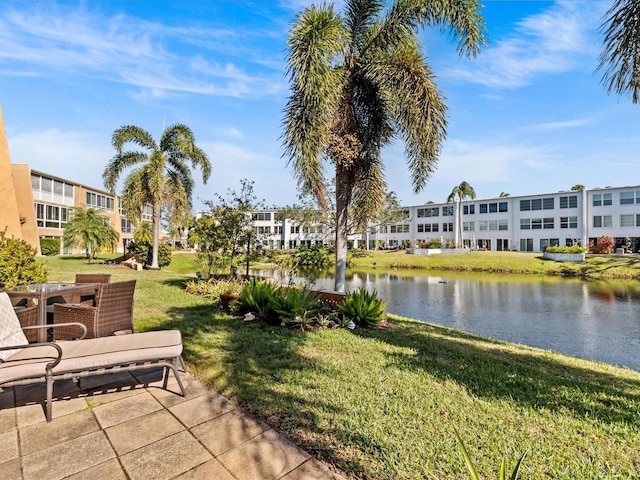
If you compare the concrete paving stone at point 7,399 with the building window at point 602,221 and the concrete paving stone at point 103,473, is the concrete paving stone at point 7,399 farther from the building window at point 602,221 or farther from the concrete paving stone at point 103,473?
the building window at point 602,221

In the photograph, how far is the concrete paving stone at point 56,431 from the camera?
2441 mm

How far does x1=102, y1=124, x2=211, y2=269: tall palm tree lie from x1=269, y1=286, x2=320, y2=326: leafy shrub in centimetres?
1449

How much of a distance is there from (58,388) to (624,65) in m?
7.68

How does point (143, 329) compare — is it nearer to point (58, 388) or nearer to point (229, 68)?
point (58, 388)

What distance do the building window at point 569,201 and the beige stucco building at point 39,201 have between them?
4672 centimetres

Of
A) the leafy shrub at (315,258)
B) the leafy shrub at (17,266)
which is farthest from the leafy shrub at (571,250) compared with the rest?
the leafy shrub at (17,266)

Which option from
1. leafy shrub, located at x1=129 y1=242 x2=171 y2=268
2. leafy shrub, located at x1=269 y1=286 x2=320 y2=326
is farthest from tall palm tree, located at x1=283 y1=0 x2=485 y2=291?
leafy shrub, located at x1=129 y1=242 x2=171 y2=268

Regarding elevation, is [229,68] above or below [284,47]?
above

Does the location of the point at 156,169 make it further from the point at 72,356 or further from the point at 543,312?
the point at 543,312

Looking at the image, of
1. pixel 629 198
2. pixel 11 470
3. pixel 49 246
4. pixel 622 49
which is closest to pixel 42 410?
pixel 11 470

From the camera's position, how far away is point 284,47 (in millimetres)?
7305

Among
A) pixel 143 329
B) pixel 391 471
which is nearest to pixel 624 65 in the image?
pixel 391 471

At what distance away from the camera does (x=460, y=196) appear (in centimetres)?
4816

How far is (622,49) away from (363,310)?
5320 mm
